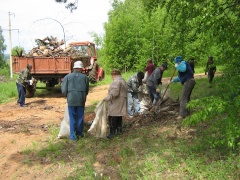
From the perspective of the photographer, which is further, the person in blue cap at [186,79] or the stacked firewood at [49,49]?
the stacked firewood at [49,49]

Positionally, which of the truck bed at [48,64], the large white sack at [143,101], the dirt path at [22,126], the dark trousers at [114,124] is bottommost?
the dirt path at [22,126]

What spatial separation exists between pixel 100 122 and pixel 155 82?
2.01 metres

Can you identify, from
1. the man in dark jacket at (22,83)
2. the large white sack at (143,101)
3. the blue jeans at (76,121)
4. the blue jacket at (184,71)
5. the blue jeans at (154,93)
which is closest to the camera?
the blue jeans at (76,121)

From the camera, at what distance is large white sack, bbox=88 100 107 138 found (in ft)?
18.7

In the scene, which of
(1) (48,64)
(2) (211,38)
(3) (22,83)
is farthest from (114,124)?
(1) (48,64)

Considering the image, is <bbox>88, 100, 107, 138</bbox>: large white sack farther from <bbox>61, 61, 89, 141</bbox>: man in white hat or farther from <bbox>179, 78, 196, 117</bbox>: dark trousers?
<bbox>179, 78, 196, 117</bbox>: dark trousers

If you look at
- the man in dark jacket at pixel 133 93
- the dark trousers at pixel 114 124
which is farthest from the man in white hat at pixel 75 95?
the man in dark jacket at pixel 133 93

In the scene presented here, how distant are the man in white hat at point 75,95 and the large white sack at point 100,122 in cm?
35

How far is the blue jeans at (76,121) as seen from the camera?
18.9 feet

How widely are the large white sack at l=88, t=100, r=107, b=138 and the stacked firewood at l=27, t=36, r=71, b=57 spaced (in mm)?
6317

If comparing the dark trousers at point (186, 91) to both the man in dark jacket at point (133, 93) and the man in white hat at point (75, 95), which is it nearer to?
the man in dark jacket at point (133, 93)

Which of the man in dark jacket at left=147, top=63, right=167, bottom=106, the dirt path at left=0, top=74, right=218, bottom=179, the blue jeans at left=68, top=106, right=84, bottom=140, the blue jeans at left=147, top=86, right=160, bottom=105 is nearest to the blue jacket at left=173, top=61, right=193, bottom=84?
the man in dark jacket at left=147, top=63, right=167, bottom=106

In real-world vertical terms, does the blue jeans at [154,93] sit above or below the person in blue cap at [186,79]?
below

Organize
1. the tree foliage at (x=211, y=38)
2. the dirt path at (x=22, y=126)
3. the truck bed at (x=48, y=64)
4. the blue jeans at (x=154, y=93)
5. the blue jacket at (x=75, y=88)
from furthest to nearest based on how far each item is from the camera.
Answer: the truck bed at (x=48, y=64) < the blue jeans at (x=154, y=93) < the blue jacket at (x=75, y=88) < the dirt path at (x=22, y=126) < the tree foliage at (x=211, y=38)
